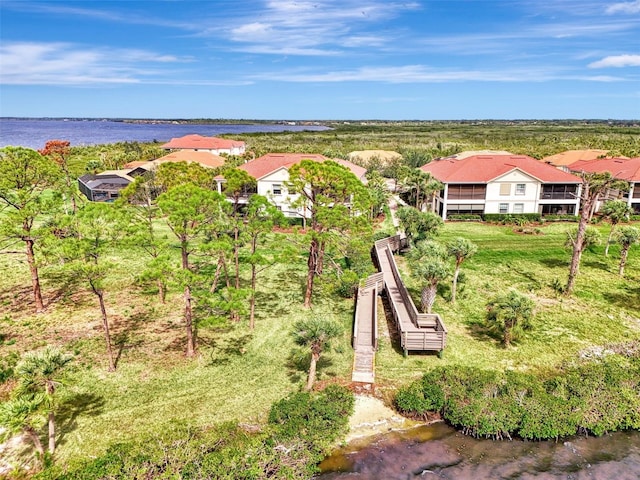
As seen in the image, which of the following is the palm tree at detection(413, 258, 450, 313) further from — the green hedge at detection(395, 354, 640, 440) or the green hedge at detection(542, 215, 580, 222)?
the green hedge at detection(542, 215, 580, 222)

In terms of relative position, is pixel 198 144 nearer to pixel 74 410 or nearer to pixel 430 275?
pixel 430 275

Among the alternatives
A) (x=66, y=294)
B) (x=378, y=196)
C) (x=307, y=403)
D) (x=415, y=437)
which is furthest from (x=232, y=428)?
(x=378, y=196)

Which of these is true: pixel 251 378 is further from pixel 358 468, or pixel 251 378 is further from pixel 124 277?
pixel 124 277

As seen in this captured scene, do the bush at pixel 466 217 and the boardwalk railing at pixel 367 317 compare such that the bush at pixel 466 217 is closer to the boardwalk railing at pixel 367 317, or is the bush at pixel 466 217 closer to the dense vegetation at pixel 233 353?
the dense vegetation at pixel 233 353

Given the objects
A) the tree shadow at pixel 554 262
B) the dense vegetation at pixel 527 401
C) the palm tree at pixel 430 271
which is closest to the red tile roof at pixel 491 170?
the tree shadow at pixel 554 262

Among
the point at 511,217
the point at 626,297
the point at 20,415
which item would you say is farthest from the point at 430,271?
the point at 511,217

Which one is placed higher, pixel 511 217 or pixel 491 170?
pixel 491 170
